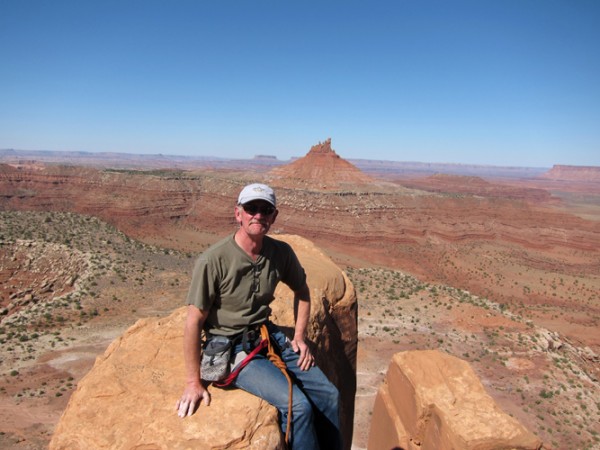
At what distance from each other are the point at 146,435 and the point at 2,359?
585 inches

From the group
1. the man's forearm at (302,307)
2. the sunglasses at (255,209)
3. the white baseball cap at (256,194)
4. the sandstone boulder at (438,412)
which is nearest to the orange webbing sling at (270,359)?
the man's forearm at (302,307)

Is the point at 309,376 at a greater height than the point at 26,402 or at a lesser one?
greater

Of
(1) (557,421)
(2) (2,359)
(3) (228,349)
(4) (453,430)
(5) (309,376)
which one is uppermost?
(3) (228,349)

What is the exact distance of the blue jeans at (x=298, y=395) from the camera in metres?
3.14

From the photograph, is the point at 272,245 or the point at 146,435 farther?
the point at 272,245

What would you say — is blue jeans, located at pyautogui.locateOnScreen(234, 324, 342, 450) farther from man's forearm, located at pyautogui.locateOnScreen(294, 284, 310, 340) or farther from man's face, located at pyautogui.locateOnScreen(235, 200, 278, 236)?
man's face, located at pyautogui.locateOnScreen(235, 200, 278, 236)

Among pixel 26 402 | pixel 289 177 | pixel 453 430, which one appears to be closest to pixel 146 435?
pixel 453 430

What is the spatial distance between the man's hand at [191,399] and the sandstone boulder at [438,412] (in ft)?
13.0

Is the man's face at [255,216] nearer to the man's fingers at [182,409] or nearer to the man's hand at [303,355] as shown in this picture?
the man's hand at [303,355]

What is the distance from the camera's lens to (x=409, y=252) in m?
43.2

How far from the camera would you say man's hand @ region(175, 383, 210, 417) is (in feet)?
10.0

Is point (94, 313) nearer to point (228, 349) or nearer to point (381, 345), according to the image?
point (381, 345)

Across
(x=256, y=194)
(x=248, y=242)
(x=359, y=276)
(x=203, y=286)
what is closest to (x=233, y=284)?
(x=203, y=286)

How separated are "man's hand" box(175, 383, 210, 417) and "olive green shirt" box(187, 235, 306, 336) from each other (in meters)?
0.50
